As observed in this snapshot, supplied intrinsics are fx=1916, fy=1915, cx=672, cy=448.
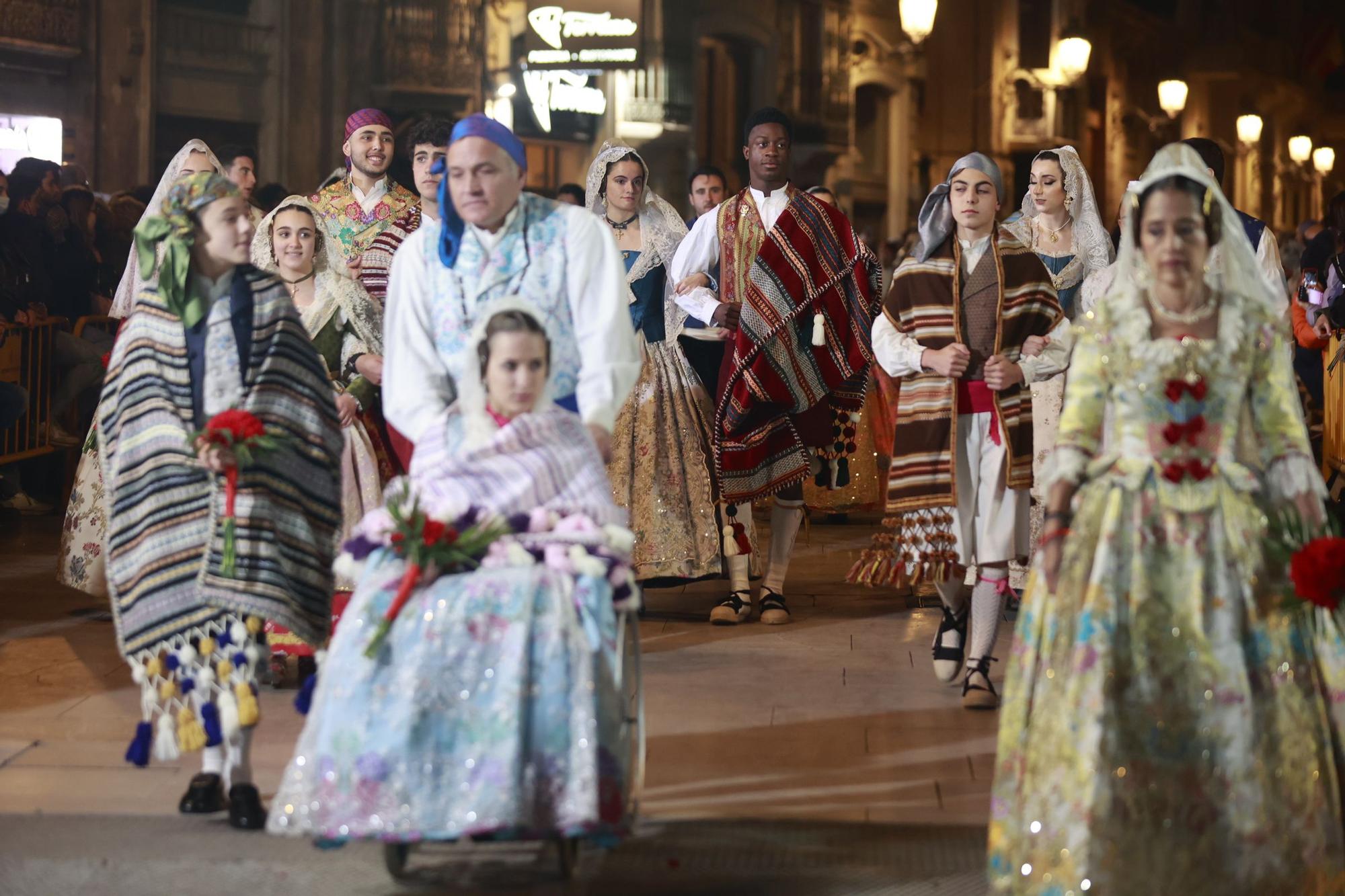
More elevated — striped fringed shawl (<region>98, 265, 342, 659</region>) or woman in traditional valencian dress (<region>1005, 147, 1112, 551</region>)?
woman in traditional valencian dress (<region>1005, 147, 1112, 551</region>)

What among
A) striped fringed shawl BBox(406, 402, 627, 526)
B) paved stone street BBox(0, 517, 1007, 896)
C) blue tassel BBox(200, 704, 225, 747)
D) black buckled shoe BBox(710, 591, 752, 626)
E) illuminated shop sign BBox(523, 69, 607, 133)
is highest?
illuminated shop sign BBox(523, 69, 607, 133)

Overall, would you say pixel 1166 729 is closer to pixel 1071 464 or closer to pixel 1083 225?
pixel 1071 464

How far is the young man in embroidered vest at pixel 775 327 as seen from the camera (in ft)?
26.2

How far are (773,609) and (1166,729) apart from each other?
4172 millimetres

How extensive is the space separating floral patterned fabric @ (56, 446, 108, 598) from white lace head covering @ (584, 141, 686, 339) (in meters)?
2.33

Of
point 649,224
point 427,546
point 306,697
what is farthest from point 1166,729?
point 649,224

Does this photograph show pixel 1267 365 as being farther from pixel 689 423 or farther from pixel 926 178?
pixel 926 178

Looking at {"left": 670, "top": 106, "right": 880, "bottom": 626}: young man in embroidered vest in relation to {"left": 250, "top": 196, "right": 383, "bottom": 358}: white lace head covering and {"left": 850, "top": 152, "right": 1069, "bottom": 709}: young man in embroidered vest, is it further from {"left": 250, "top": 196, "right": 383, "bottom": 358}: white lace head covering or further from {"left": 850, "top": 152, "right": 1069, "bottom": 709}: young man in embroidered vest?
{"left": 250, "top": 196, "right": 383, "bottom": 358}: white lace head covering

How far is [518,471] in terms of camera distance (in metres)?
4.42

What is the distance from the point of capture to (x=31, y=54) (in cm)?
1750

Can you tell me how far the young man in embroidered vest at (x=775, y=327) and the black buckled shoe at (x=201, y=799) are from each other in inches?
135

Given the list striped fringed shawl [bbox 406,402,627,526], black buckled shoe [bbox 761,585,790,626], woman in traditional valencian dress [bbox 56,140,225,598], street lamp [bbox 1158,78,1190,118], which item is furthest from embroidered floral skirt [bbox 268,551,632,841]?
street lamp [bbox 1158,78,1190,118]

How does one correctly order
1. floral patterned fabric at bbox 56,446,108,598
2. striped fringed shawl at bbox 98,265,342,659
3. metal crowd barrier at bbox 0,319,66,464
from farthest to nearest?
metal crowd barrier at bbox 0,319,66,464, floral patterned fabric at bbox 56,446,108,598, striped fringed shawl at bbox 98,265,342,659

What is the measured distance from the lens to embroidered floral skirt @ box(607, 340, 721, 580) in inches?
321
